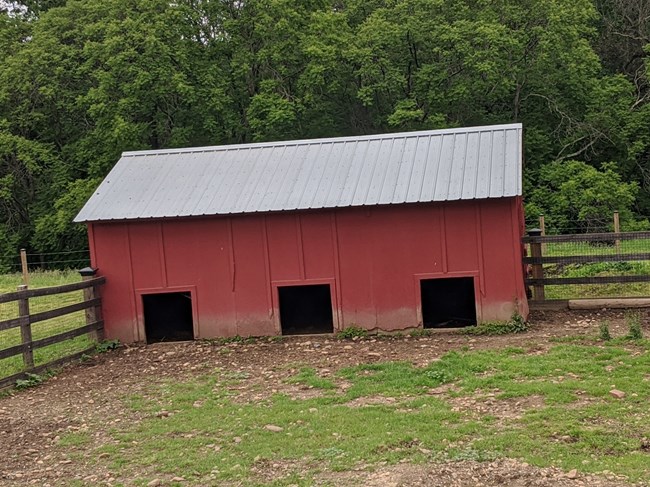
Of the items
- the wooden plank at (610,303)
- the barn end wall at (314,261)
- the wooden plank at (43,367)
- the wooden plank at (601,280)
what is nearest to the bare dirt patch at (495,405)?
the barn end wall at (314,261)

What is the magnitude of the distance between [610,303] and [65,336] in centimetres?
829

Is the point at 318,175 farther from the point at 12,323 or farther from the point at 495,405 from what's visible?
the point at 495,405

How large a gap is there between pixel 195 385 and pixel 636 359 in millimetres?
4986

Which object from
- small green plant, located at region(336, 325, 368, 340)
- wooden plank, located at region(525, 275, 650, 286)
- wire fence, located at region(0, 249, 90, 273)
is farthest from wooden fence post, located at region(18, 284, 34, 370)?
wire fence, located at region(0, 249, 90, 273)

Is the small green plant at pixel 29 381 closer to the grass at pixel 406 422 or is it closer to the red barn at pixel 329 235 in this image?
the grass at pixel 406 422

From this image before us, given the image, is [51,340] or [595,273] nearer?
[51,340]

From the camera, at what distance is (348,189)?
418 inches

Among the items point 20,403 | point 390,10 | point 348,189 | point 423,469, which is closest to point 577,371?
point 423,469

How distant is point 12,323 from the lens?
28.3 ft

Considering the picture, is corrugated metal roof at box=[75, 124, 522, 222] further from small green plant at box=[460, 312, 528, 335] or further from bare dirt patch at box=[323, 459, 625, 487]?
bare dirt patch at box=[323, 459, 625, 487]

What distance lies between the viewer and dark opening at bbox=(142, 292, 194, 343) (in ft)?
39.4

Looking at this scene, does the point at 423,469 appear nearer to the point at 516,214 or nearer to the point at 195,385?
the point at 195,385

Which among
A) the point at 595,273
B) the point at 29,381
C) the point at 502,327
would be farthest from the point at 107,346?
the point at 595,273

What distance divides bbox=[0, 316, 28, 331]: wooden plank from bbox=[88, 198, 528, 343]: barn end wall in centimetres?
222
